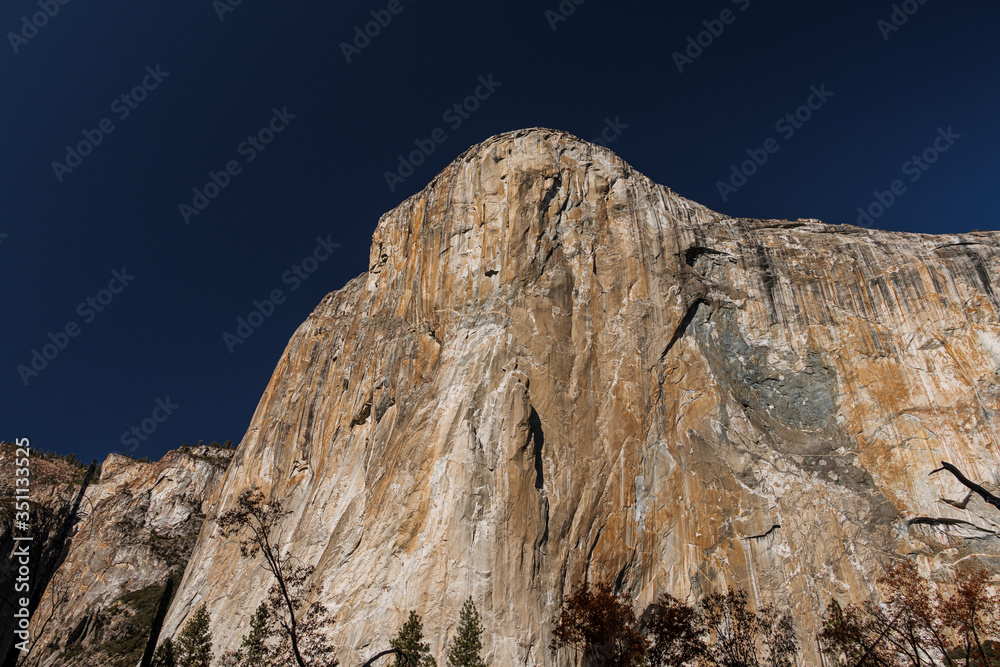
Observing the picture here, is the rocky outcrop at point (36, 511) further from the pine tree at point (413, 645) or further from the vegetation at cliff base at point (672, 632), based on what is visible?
the vegetation at cliff base at point (672, 632)

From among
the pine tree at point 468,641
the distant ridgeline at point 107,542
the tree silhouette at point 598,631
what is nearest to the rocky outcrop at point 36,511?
the distant ridgeline at point 107,542

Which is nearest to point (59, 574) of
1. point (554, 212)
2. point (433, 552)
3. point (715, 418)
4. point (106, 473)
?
point (106, 473)

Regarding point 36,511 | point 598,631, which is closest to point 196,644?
point 598,631

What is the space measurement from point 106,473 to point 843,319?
283ft

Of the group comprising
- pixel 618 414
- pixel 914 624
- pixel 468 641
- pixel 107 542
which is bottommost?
pixel 468 641

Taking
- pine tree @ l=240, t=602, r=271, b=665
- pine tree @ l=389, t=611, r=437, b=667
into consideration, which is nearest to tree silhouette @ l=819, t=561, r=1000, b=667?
pine tree @ l=389, t=611, r=437, b=667

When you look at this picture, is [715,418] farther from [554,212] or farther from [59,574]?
[59,574]

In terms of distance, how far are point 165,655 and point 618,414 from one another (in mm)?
33171

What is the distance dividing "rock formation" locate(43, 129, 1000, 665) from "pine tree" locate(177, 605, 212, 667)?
1.41m

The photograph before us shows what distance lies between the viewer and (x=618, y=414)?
120 ft

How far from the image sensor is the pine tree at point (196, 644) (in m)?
36.1

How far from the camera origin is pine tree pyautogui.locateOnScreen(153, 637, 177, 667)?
1459 inches

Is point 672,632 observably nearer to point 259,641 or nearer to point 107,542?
point 259,641

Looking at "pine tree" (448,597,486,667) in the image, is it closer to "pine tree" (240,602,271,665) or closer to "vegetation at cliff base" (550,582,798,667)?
"vegetation at cliff base" (550,582,798,667)
